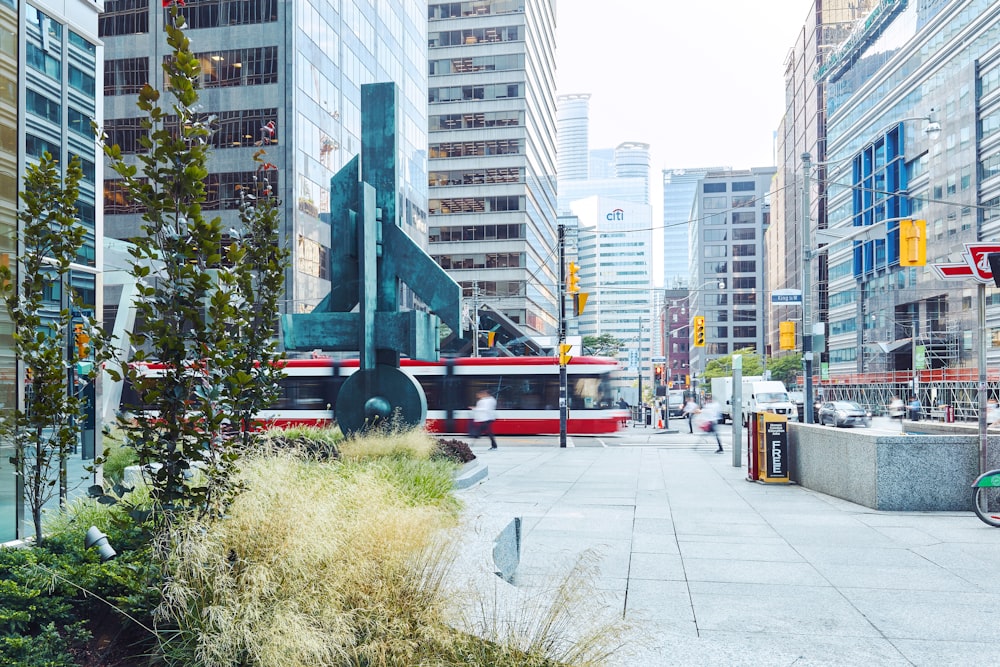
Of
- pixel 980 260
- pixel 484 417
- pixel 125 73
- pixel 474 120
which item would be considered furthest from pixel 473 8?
pixel 980 260

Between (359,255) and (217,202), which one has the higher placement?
(217,202)

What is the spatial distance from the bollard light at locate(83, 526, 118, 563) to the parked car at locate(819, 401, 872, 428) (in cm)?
4025

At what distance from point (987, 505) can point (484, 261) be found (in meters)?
73.9

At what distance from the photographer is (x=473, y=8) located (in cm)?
8844

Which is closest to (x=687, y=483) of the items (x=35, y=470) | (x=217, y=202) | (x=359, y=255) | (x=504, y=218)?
(x=359, y=255)

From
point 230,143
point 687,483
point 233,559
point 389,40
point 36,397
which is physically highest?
point 389,40

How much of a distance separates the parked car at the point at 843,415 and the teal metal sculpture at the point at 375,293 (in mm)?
31220

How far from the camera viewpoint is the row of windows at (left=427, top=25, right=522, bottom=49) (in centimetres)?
8725

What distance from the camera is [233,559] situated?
5.09 m

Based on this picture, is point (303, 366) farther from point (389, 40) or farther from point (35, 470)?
point (389, 40)

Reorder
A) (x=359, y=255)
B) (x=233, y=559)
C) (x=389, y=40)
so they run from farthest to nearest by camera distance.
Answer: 1. (x=389, y=40)
2. (x=359, y=255)
3. (x=233, y=559)

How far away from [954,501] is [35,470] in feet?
38.8

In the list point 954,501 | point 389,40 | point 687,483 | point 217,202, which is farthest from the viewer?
point 389,40

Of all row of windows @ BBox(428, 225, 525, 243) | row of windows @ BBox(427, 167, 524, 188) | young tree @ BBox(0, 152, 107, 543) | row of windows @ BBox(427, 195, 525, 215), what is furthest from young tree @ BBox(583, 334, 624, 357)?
young tree @ BBox(0, 152, 107, 543)
